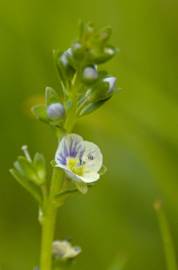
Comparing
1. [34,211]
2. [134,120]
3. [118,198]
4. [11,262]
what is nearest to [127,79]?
[134,120]

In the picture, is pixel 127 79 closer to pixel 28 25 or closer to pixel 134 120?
pixel 134 120

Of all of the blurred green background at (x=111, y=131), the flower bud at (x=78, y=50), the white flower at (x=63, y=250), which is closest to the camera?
the flower bud at (x=78, y=50)

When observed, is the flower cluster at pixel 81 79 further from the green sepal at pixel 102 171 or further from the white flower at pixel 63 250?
the white flower at pixel 63 250

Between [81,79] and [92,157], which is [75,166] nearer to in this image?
[92,157]

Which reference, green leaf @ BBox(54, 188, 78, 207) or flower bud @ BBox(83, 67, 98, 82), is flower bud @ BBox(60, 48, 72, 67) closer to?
flower bud @ BBox(83, 67, 98, 82)

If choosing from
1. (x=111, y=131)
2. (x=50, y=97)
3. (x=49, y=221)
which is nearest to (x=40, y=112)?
(x=50, y=97)

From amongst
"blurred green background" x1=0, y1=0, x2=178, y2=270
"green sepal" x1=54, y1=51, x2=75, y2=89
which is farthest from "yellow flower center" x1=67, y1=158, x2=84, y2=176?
"blurred green background" x1=0, y1=0, x2=178, y2=270

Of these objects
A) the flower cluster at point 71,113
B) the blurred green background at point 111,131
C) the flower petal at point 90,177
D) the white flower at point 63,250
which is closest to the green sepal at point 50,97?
the flower cluster at point 71,113
